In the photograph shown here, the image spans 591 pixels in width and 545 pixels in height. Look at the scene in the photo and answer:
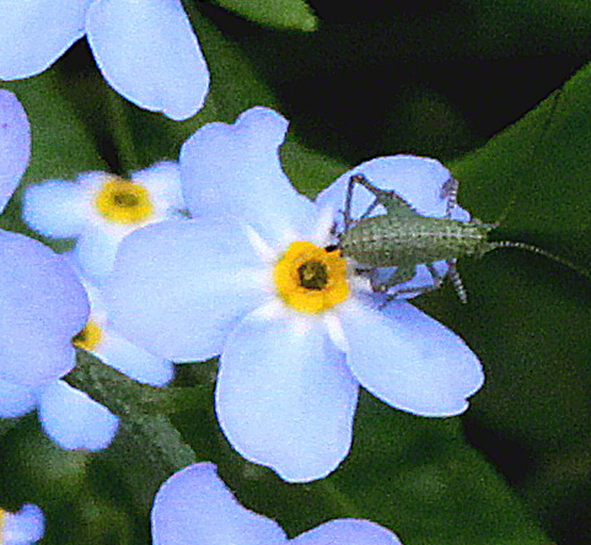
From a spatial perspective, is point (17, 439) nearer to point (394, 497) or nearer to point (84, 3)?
point (394, 497)

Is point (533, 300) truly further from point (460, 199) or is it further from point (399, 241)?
point (399, 241)

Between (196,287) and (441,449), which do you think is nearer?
(196,287)

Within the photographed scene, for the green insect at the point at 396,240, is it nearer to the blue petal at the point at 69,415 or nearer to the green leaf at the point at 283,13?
the green leaf at the point at 283,13

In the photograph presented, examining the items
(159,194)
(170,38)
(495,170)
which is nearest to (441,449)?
(495,170)

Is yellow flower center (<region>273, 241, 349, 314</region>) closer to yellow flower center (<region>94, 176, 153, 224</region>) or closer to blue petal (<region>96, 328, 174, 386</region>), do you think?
blue petal (<region>96, 328, 174, 386</region>)

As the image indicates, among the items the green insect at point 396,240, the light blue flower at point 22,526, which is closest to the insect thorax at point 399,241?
the green insect at point 396,240

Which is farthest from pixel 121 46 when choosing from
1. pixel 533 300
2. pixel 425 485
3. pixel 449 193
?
pixel 533 300
